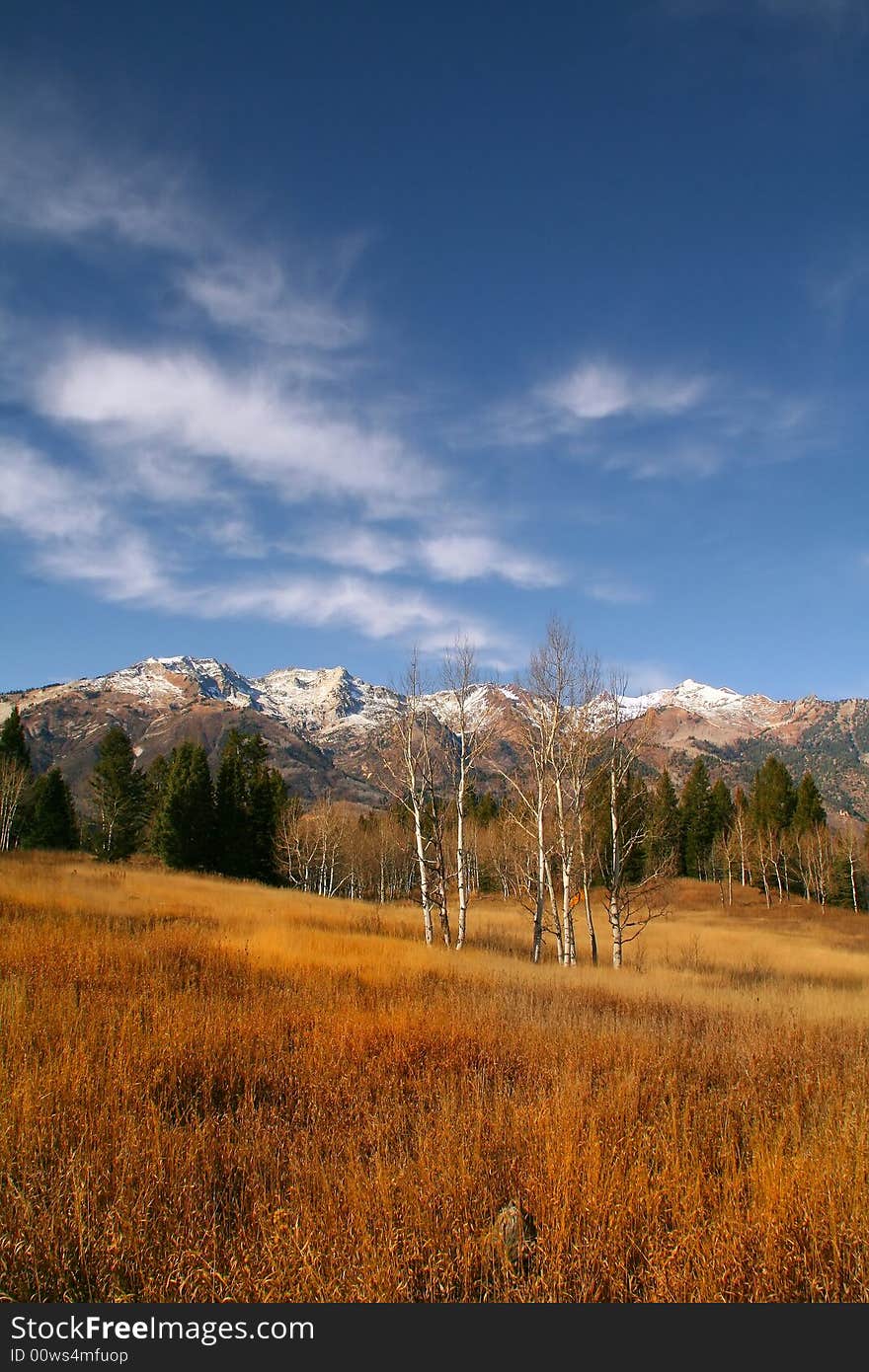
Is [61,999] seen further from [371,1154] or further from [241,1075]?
[371,1154]

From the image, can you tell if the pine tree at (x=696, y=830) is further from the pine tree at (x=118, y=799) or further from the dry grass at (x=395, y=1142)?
the dry grass at (x=395, y=1142)

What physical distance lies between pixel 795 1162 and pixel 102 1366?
14.0 ft

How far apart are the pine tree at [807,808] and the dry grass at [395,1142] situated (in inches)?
3011

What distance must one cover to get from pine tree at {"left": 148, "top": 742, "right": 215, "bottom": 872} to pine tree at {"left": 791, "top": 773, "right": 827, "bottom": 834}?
63794mm

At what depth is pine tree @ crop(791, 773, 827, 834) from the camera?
7669 centimetres

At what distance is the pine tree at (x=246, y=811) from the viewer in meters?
52.2

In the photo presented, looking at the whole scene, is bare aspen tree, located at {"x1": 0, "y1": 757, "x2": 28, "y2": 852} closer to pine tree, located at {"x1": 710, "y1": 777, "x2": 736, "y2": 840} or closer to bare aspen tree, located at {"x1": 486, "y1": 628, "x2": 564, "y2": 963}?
bare aspen tree, located at {"x1": 486, "y1": 628, "x2": 564, "y2": 963}

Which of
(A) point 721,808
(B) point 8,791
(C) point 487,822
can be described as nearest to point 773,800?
(A) point 721,808

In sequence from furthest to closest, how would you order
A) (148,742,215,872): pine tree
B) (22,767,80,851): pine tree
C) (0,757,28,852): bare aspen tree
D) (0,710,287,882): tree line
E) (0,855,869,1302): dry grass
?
(22,767,80,851): pine tree < (0,757,28,852): bare aspen tree < (0,710,287,882): tree line < (148,742,215,872): pine tree < (0,855,869,1302): dry grass

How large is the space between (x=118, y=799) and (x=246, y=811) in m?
10.9

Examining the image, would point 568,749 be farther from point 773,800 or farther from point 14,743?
point 773,800

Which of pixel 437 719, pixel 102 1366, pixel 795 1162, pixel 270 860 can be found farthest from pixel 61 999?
pixel 270 860

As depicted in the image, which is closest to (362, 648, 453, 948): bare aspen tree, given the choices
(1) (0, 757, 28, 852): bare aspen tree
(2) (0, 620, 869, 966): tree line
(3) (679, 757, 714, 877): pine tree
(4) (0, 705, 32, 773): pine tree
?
(2) (0, 620, 869, 966): tree line

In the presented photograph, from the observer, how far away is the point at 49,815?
5881 centimetres
